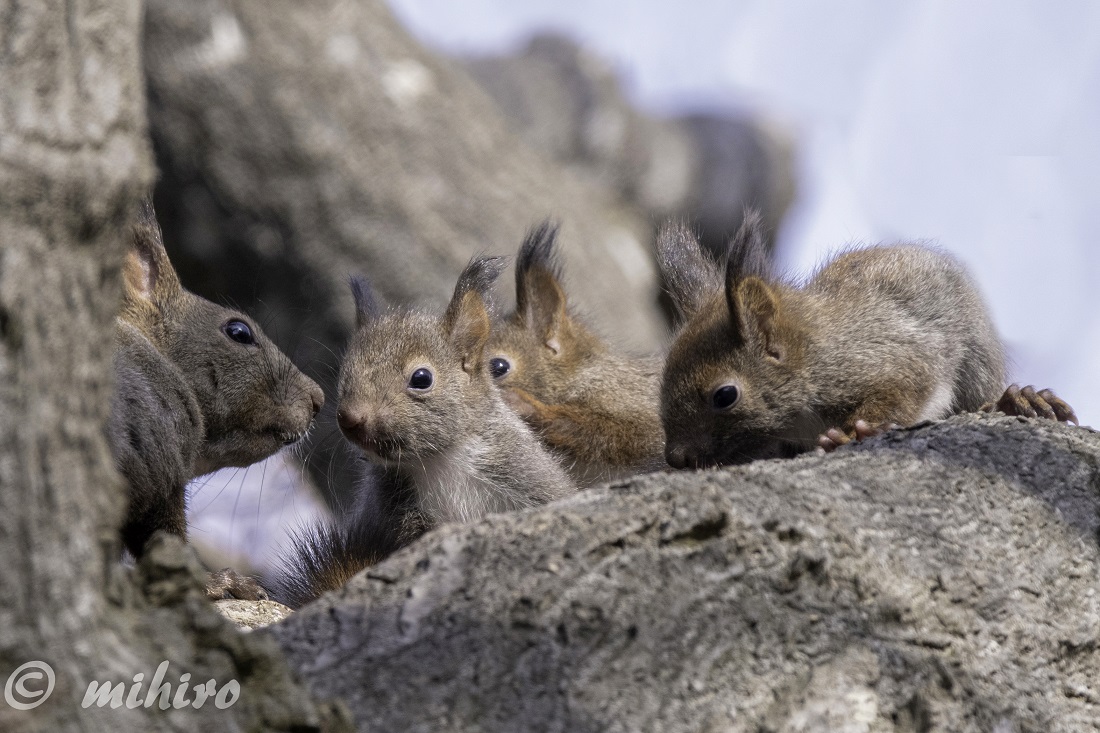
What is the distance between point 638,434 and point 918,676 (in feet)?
11.2

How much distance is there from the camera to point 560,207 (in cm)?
1100

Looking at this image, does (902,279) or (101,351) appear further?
(902,279)

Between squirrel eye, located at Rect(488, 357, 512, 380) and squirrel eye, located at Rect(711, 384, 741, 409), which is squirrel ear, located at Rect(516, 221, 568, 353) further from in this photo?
squirrel eye, located at Rect(711, 384, 741, 409)

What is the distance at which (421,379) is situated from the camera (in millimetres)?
5609

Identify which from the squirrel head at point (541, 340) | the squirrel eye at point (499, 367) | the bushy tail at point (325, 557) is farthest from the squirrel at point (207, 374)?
the squirrel head at point (541, 340)

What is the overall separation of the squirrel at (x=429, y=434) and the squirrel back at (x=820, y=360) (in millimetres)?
774

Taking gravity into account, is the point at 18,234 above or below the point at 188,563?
above

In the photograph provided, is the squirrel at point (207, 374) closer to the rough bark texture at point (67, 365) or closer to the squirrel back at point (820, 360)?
the squirrel back at point (820, 360)

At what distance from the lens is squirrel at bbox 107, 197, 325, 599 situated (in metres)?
4.71

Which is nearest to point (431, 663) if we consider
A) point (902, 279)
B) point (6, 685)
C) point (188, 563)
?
point (188, 563)

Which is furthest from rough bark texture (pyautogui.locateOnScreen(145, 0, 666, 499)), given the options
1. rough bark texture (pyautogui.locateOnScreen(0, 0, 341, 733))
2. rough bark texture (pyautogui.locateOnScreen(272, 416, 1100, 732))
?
rough bark texture (pyautogui.locateOnScreen(0, 0, 341, 733))

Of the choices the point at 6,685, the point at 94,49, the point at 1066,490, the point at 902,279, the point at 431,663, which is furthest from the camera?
the point at 902,279

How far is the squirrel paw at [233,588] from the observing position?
4.92 metres

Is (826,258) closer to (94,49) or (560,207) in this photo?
(94,49)
